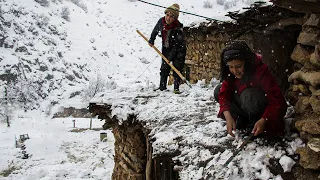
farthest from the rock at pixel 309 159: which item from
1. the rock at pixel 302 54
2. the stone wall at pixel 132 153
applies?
the stone wall at pixel 132 153

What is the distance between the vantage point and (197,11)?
3291 cm

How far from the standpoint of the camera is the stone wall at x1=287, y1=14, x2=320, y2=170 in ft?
7.64

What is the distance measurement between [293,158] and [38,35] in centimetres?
2996

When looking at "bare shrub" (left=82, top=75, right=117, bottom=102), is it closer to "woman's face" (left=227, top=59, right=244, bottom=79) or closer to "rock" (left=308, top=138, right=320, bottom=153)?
"woman's face" (left=227, top=59, right=244, bottom=79)

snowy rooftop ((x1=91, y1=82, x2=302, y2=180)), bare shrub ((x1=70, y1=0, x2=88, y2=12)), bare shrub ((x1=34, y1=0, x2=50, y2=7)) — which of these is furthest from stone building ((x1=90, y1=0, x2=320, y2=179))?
bare shrub ((x1=70, y1=0, x2=88, y2=12))

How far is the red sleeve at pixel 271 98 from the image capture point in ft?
8.98

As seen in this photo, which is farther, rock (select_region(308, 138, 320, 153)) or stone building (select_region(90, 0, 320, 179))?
stone building (select_region(90, 0, 320, 179))

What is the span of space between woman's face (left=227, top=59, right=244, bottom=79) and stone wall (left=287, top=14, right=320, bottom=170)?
0.50 metres

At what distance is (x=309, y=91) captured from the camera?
265cm

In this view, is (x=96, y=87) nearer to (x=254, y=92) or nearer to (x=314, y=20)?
(x=254, y=92)

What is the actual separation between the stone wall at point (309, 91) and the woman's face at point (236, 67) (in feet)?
1.64

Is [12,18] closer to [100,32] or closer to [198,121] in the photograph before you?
[100,32]

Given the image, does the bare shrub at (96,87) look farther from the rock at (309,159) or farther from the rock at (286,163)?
the rock at (309,159)

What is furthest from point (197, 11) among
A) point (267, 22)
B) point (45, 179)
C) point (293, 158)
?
point (293, 158)
